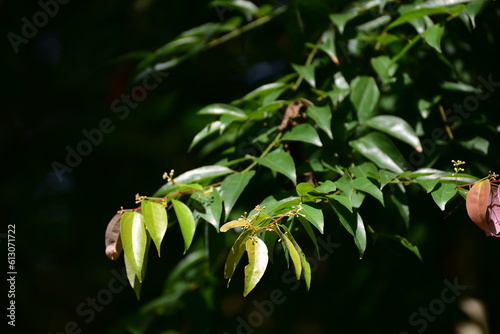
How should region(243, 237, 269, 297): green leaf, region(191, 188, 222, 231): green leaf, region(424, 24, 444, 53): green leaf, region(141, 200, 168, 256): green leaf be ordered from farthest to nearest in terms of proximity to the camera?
region(424, 24, 444, 53): green leaf < region(191, 188, 222, 231): green leaf < region(141, 200, 168, 256): green leaf < region(243, 237, 269, 297): green leaf

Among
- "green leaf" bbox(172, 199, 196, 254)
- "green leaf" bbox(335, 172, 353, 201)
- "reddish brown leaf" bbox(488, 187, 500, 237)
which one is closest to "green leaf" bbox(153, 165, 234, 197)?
"green leaf" bbox(172, 199, 196, 254)

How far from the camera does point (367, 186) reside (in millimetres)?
791

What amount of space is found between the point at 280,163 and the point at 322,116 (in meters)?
0.14

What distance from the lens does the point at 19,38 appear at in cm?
183

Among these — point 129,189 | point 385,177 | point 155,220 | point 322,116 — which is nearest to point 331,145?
point 322,116

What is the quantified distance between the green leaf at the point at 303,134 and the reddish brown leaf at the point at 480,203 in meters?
0.29

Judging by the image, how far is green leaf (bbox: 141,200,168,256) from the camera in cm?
71

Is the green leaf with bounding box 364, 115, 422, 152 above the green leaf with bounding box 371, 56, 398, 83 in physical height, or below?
below

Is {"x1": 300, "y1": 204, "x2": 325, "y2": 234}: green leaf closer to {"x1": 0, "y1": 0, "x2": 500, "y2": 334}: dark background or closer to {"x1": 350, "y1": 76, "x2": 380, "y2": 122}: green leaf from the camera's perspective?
{"x1": 350, "y1": 76, "x2": 380, "y2": 122}: green leaf

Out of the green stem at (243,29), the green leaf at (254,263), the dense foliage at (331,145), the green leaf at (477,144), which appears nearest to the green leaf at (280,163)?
the dense foliage at (331,145)

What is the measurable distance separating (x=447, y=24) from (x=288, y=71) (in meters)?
0.49

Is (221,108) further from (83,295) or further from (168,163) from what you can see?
(83,295)

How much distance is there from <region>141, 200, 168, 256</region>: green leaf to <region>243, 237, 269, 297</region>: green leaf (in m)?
0.15

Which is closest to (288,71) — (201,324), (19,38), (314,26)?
(314,26)
